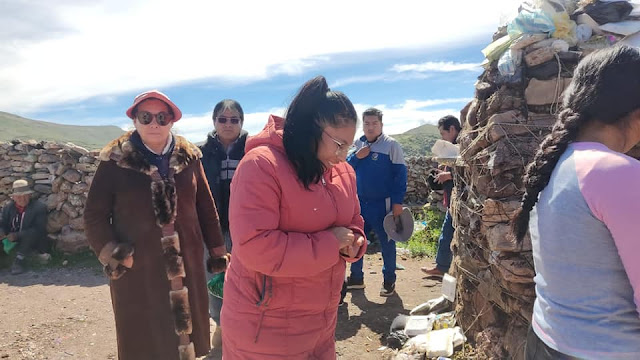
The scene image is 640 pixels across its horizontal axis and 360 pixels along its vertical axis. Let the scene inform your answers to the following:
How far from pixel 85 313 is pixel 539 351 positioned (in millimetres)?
5753

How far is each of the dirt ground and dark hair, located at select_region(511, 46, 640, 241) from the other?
10.3 ft

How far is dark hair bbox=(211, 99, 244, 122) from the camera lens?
429 centimetres

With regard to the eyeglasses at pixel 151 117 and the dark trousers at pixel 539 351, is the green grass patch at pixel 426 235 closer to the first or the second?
the eyeglasses at pixel 151 117

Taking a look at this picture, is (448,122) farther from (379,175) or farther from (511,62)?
(511,62)

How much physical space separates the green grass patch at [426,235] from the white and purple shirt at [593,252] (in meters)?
6.42

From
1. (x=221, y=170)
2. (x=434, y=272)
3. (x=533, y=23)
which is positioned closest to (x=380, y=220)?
(x=434, y=272)

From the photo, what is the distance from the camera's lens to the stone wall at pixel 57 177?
27.5 feet

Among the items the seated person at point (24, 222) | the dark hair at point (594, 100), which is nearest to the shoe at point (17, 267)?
the seated person at point (24, 222)

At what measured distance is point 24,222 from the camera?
7996 mm

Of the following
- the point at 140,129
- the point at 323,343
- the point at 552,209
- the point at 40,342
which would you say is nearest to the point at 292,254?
the point at 323,343

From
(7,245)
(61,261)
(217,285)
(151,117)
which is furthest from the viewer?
(61,261)

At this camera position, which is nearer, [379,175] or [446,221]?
[379,175]

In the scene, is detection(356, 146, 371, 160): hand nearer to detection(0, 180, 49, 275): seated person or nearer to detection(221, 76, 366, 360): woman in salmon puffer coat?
detection(221, 76, 366, 360): woman in salmon puffer coat

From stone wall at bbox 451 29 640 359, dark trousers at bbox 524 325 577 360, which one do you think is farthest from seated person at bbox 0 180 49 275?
dark trousers at bbox 524 325 577 360
